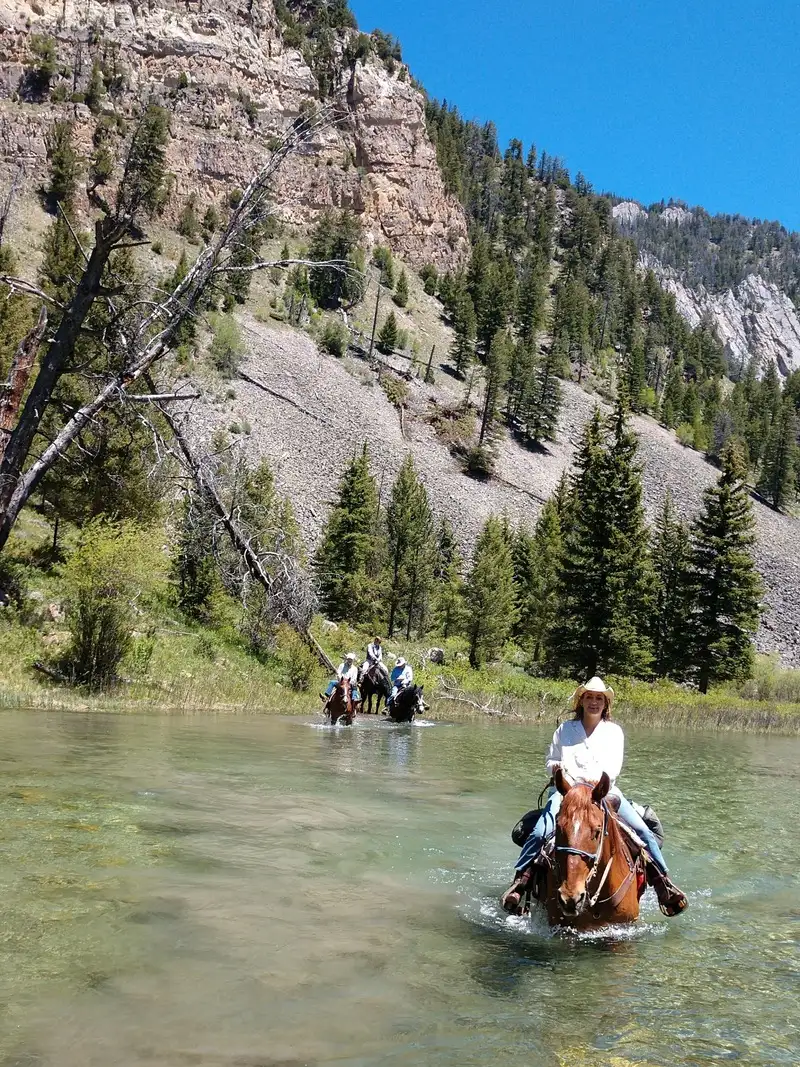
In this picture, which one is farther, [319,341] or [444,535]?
[319,341]

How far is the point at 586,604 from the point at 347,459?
37.7m

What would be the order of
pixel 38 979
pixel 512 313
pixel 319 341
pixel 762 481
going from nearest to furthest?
1. pixel 38 979
2. pixel 319 341
3. pixel 762 481
4. pixel 512 313

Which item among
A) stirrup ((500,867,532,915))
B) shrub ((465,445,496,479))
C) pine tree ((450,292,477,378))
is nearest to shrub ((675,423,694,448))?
pine tree ((450,292,477,378))

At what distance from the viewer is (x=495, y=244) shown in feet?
588

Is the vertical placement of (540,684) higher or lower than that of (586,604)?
lower

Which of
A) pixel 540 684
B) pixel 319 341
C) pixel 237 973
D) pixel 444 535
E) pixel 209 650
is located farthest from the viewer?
pixel 319 341

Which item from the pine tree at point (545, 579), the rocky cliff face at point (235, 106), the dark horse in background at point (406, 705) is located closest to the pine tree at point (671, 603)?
the pine tree at point (545, 579)

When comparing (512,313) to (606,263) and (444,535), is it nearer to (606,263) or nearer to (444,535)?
(606,263)

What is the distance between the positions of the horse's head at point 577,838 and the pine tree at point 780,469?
117 metres

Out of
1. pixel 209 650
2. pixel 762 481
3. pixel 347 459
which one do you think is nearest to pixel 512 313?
pixel 762 481

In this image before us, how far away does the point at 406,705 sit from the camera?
965 inches

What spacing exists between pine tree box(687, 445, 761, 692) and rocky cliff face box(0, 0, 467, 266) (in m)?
79.6

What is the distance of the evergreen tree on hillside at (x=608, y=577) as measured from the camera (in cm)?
4459

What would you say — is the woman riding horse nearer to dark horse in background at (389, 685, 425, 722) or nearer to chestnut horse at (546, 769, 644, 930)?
chestnut horse at (546, 769, 644, 930)
